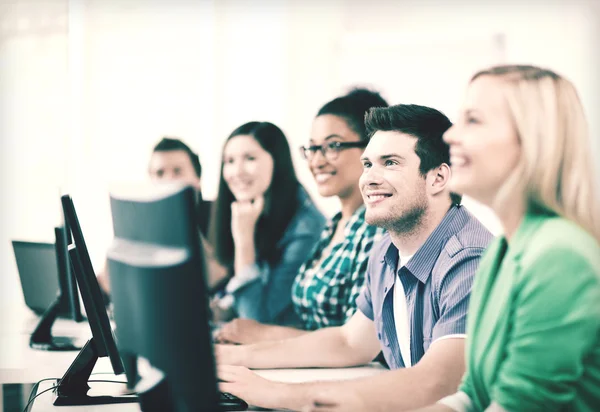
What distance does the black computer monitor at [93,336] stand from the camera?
4.78 feet

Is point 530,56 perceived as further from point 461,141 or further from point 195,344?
point 195,344

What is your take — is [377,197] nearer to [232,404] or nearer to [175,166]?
[232,404]

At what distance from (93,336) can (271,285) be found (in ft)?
4.42

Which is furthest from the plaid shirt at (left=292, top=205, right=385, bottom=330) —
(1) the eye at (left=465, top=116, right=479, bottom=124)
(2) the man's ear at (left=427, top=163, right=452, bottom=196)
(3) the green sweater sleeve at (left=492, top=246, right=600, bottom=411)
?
(3) the green sweater sleeve at (left=492, top=246, right=600, bottom=411)

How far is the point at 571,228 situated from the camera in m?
1.12

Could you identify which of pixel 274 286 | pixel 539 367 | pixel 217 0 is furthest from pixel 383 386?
pixel 217 0

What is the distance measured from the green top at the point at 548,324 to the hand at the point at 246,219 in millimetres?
1955

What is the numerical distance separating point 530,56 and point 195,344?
4.55 meters

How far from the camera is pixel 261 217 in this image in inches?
120

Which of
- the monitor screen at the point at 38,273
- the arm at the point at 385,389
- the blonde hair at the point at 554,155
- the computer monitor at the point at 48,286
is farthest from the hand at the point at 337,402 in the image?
the monitor screen at the point at 38,273

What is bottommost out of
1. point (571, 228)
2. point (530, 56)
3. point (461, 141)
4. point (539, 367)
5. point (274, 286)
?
point (274, 286)

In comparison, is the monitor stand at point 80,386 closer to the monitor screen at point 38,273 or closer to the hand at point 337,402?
the hand at point 337,402

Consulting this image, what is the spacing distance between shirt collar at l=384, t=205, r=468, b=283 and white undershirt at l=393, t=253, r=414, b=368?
0.19 ft

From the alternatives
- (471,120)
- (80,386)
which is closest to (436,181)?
(471,120)
